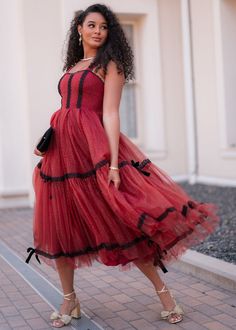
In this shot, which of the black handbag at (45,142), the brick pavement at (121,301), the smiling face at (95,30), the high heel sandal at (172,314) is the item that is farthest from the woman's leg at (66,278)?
the smiling face at (95,30)

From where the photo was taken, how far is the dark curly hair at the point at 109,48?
3.18 m

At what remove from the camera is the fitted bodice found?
3180mm

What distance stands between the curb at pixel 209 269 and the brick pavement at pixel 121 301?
0.06 metres

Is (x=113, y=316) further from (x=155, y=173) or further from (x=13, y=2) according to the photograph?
(x=13, y=2)

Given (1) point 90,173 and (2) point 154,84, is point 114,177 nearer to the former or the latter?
(1) point 90,173

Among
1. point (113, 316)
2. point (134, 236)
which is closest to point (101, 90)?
point (134, 236)

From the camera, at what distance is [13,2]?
7949 millimetres

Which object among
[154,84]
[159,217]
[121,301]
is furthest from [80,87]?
[154,84]

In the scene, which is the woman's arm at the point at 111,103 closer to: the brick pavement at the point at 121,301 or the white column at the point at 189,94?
the brick pavement at the point at 121,301

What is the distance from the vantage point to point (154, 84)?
874 centimetres

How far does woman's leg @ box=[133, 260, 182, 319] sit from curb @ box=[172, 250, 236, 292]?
76cm

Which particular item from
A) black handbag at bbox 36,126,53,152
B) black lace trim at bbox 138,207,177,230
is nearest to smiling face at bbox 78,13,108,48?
black handbag at bbox 36,126,53,152

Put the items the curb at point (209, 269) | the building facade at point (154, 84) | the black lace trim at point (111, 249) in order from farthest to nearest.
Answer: the building facade at point (154, 84) → the curb at point (209, 269) → the black lace trim at point (111, 249)

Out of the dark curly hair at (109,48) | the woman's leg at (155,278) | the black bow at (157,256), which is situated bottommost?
the woman's leg at (155,278)
